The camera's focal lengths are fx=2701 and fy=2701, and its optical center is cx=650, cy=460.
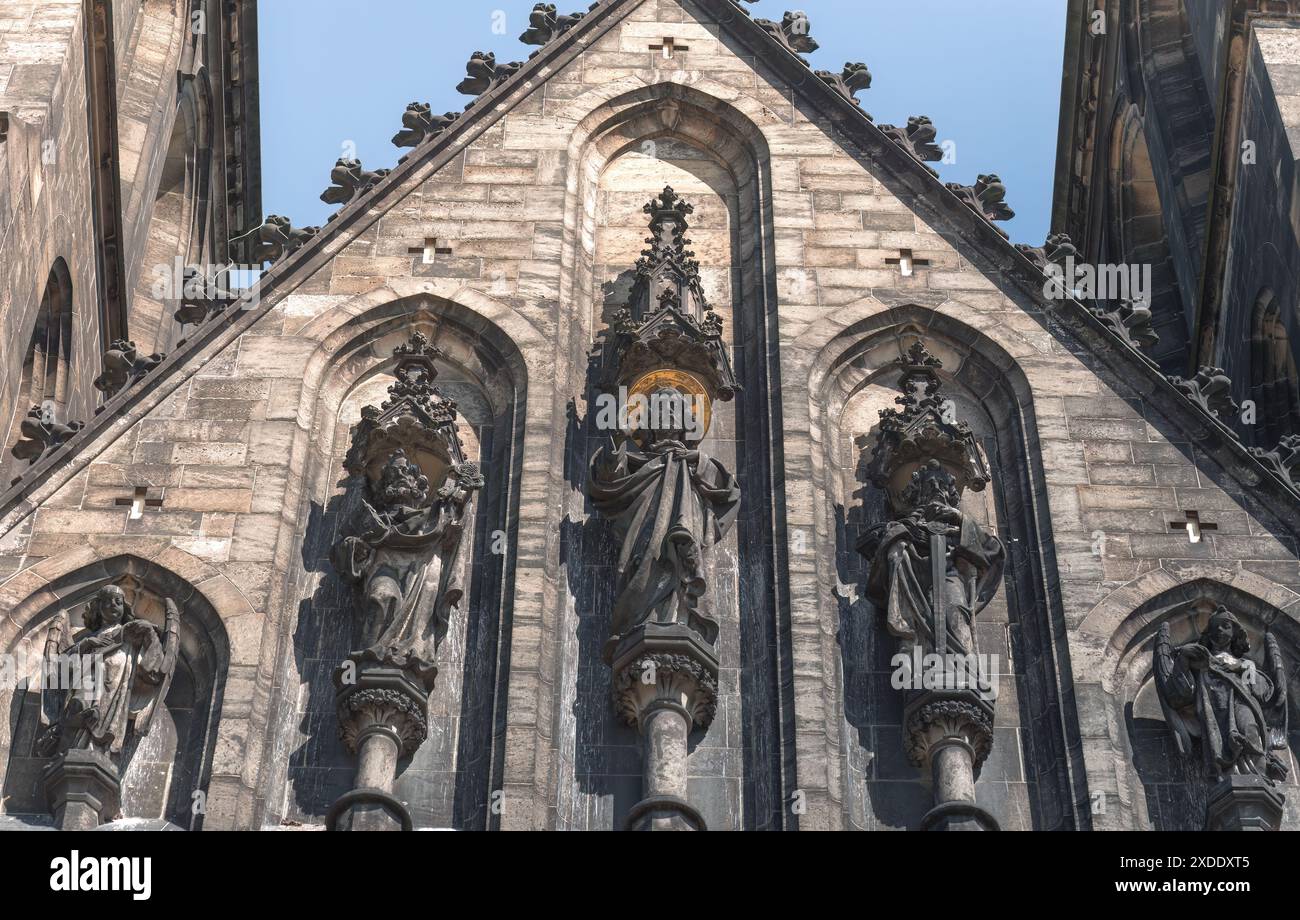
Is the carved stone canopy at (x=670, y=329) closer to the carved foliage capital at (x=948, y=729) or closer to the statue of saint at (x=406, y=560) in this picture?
the statue of saint at (x=406, y=560)

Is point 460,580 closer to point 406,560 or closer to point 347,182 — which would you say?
point 406,560

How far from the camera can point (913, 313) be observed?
Answer: 55.1ft

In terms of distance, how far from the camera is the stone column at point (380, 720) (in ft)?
44.8

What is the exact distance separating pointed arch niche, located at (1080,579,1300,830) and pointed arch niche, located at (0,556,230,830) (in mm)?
4587

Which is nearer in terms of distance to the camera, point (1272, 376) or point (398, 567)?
point (398, 567)

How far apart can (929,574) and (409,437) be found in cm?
306

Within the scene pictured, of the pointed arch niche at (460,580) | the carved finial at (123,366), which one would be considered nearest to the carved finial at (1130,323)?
the pointed arch niche at (460,580)

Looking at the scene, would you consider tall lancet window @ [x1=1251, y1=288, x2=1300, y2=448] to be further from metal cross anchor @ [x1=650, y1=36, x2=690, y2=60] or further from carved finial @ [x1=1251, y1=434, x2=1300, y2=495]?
metal cross anchor @ [x1=650, y1=36, x2=690, y2=60]

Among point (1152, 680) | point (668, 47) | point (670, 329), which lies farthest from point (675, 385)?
point (668, 47)

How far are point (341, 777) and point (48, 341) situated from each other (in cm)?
568

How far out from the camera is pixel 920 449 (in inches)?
609

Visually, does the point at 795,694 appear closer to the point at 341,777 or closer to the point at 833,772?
the point at 833,772

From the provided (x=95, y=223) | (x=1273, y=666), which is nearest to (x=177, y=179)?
(x=95, y=223)

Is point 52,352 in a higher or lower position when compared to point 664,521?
higher
